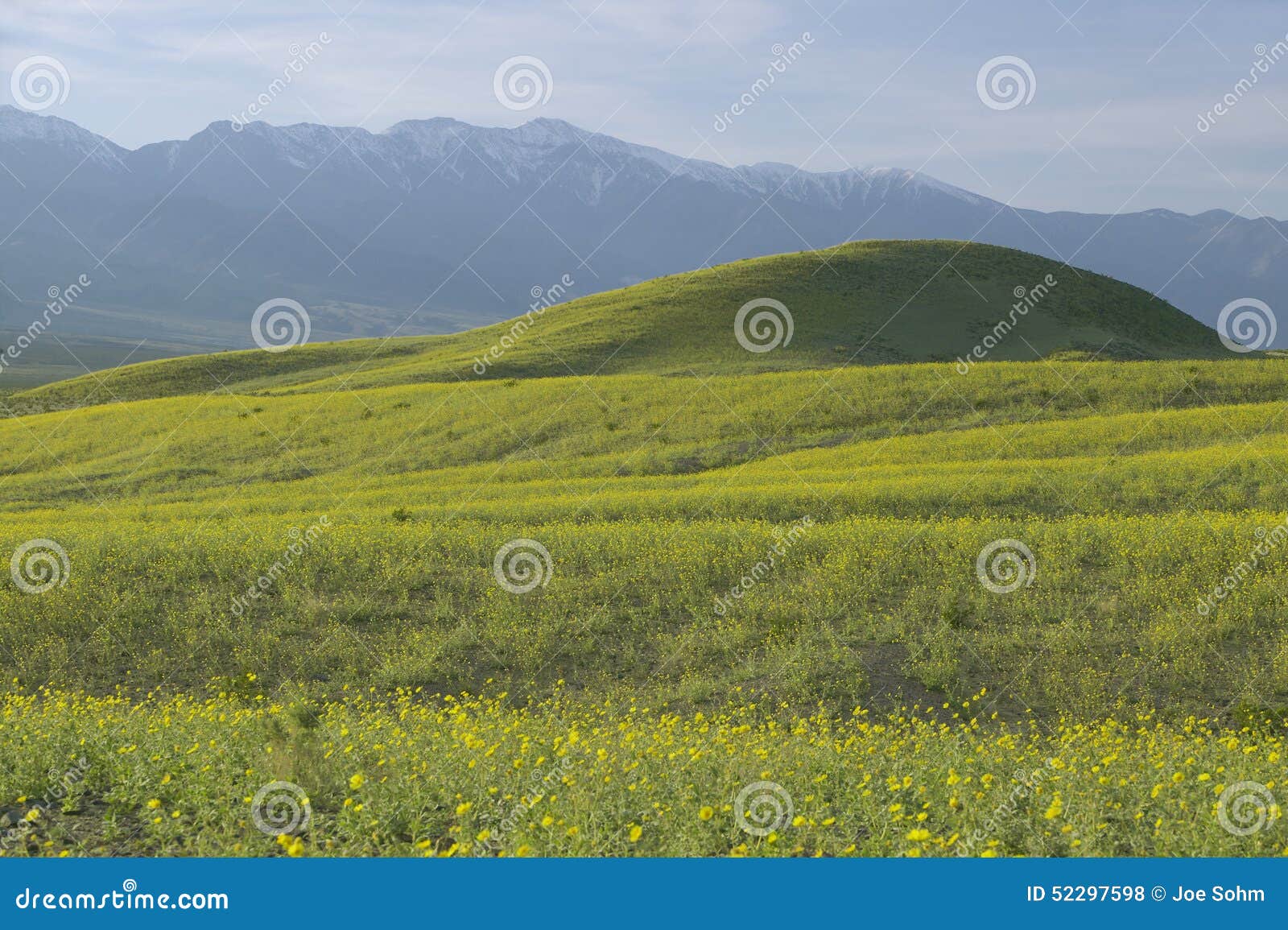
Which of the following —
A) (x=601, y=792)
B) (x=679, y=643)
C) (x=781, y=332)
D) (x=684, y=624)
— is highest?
(x=781, y=332)

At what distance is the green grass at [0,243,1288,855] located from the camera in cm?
809

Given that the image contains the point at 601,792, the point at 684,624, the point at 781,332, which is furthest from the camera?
the point at 781,332

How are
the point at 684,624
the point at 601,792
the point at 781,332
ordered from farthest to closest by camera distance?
the point at 781,332
the point at 684,624
the point at 601,792

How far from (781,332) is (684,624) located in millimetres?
58997

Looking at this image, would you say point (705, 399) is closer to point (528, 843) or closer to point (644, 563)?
point (644, 563)

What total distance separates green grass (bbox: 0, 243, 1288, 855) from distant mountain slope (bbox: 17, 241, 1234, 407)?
22663 mm

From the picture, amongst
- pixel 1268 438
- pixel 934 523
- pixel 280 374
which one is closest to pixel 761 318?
pixel 280 374

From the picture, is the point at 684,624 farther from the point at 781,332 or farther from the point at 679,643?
the point at 781,332

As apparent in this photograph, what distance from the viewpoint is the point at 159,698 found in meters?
15.5

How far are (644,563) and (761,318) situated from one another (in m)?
64.7

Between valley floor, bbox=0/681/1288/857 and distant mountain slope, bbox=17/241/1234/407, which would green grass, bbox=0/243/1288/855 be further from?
distant mountain slope, bbox=17/241/1234/407

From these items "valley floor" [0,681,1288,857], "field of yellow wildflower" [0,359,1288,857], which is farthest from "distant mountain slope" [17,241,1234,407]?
"valley floor" [0,681,1288,857]

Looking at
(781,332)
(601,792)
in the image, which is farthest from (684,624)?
(781,332)

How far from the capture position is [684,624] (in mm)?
17984
